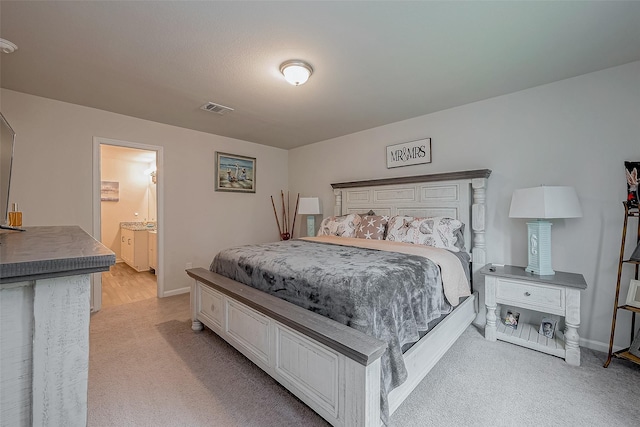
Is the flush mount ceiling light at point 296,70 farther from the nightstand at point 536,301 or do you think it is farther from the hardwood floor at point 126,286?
the hardwood floor at point 126,286

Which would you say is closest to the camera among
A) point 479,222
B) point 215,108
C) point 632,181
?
point 632,181

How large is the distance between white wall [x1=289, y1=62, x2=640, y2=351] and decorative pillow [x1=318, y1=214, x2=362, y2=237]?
119 centimetres

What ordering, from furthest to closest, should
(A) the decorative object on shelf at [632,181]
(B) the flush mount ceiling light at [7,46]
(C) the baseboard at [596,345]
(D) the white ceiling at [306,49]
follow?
(C) the baseboard at [596,345] < (A) the decorative object on shelf at [632,181] < (B) the flush mount ceiling light at [7,46] < (D) the white ceiling at [306,49]

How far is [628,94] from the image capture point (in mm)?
2230

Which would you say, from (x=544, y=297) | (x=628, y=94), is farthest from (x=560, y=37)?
(x=544, y=297)

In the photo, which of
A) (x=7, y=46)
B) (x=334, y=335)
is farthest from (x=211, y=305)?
(x=7, y=46)

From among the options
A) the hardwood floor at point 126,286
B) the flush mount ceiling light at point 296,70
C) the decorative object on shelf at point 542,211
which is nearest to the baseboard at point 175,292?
the hardwood floor at point 126,286

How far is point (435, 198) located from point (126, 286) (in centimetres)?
467

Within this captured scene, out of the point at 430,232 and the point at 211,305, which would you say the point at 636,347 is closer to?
the point at 430,232

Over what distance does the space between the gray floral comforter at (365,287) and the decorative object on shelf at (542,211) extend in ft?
3.17

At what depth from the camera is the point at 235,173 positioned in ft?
14.8

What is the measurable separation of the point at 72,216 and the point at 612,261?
5.31 m

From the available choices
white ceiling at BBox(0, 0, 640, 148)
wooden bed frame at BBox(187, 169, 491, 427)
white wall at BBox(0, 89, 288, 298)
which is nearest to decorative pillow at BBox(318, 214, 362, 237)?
wooden bed frame at BBox(187, 169, 491, 427)

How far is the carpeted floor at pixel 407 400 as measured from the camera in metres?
1.58
